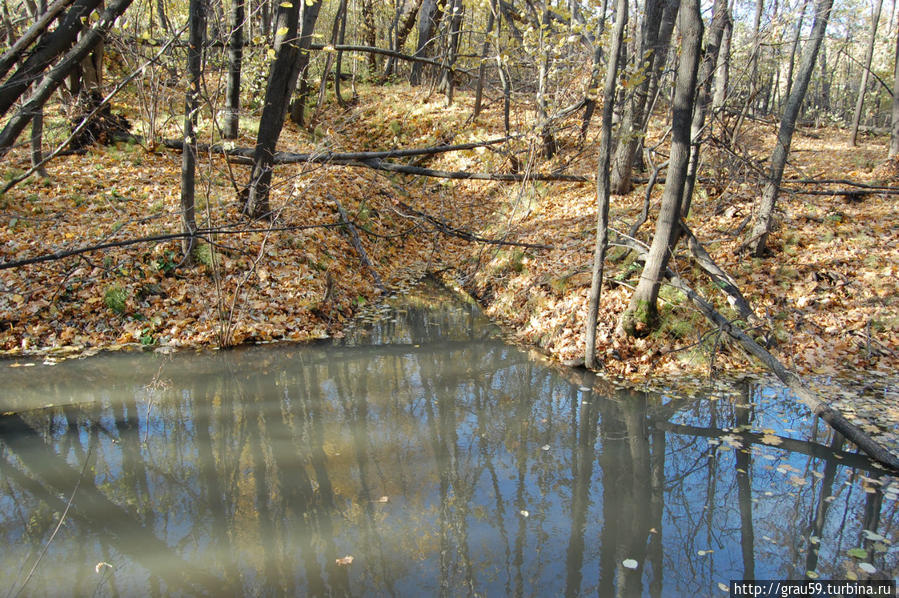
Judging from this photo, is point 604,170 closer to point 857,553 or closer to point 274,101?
point 857,553

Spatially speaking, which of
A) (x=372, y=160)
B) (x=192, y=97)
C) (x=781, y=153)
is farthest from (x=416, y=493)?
(x=372, y=160)

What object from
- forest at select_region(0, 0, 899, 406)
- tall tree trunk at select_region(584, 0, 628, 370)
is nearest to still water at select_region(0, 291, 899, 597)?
tall tree trunk at select_region(584, 0, 628, 370)

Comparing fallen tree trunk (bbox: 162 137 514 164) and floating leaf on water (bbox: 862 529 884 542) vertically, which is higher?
fallen tree trunk (bbox: 162 137 514 164)

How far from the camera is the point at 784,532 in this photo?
4.02m

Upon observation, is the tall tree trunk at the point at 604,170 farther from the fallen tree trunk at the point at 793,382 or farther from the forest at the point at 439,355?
the fallen tree trunk at the point at 793,382

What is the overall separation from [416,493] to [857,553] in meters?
3.17

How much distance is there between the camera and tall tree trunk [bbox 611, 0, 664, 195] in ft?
33.8

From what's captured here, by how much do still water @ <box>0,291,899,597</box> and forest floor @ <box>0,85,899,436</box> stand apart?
0.80 m

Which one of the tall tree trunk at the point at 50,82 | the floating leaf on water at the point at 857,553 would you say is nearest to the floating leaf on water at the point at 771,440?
the floating leaf on water at the point at 857,553

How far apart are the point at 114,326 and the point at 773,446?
8.03 m

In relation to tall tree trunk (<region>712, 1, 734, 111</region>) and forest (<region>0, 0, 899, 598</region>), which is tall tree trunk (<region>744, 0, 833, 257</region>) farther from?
tall tree trunk (<region>712, 1, 734, 111</region>)

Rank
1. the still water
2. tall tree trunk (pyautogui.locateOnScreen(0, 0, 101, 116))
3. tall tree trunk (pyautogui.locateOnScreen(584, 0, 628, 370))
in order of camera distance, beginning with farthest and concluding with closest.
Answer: tall tree trunk (pyautogui.locateOnScreen(584, 0, 628, 370)) < the still water < tall tree trunk (pyautogui.locateOnScreen(0, 0, 101, 116))

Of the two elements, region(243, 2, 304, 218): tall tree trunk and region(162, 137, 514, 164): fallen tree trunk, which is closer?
region(243, 2, 304, 218): tall tree trunk

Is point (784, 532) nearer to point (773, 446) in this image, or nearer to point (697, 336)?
point (773, 446)
